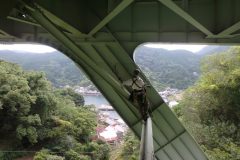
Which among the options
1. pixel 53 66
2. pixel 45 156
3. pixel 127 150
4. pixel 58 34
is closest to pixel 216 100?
pixel 127 150

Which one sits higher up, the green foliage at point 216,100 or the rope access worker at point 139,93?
the green foliage at point 216,100

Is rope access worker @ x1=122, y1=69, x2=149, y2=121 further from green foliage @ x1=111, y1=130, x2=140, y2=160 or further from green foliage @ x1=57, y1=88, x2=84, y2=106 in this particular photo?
green foliage @ x1=57, y1=88, x2=84, y2=106

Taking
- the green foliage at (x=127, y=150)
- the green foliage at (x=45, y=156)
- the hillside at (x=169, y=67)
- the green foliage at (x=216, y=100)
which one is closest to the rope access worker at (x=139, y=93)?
the green foliage at (x=216, y=100)

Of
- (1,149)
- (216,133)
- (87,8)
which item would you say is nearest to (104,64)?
(87,8)

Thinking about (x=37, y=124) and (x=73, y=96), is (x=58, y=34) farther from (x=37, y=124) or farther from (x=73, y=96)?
(x=73, y=96)

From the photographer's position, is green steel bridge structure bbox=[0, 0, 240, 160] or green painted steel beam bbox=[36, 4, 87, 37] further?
green steel bridge structure bbox=[0, 0, 240, 160]

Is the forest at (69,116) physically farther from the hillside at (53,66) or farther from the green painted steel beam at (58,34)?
the hillside at (53,66)

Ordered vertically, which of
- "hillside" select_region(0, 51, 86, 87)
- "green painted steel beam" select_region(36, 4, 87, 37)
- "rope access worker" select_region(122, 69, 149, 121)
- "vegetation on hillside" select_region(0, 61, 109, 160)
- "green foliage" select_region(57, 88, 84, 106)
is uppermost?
"hillside" select_region(0, 51, 86, 87)

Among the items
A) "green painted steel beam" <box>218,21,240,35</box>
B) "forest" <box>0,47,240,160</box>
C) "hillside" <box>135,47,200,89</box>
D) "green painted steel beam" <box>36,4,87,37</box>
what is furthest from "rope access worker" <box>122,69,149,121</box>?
"hillside" <box>135,47,200,89</box>
